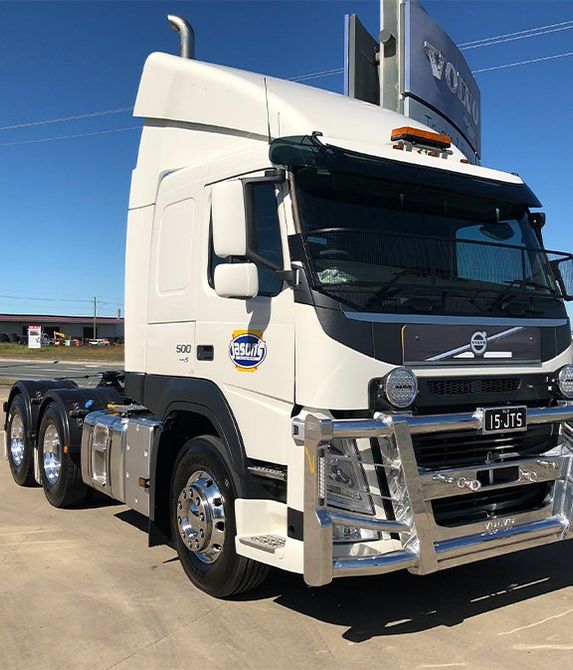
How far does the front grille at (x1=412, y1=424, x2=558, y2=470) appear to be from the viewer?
13.6 ft

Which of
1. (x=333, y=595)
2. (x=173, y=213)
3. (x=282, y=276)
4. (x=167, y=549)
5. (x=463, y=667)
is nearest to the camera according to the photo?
(x=463, y=667)

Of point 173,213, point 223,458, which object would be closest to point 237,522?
point 223,458

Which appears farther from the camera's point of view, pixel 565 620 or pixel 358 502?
pixel 565 620

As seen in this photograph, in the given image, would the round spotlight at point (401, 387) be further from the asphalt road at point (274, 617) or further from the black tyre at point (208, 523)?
the asphalt road at point (274, 617)

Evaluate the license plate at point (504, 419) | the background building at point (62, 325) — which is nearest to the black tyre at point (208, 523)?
the license plate at point (504, 419)

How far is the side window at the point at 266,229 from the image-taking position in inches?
167

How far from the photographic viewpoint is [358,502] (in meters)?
3.96

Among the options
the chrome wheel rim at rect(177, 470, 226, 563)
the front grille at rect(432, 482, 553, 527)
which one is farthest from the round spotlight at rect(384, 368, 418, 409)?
the chrome wheel rim at rect(177, 470, 226, 563)

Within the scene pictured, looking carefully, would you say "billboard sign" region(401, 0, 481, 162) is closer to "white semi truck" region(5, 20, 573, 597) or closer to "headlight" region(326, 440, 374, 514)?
"white semi truck" region(5, 20, 573, 597)

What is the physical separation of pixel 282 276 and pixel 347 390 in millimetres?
774

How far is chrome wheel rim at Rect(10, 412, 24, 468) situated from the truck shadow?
4.43 metres

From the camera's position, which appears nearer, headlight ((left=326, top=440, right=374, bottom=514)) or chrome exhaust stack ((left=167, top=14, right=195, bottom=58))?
headlight ((left=326, top=440, right=374, bottom=514))

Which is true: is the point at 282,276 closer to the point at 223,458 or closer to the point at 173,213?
the point at 223,458

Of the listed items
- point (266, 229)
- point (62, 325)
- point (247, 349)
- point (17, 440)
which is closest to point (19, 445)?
point (17, 440)
